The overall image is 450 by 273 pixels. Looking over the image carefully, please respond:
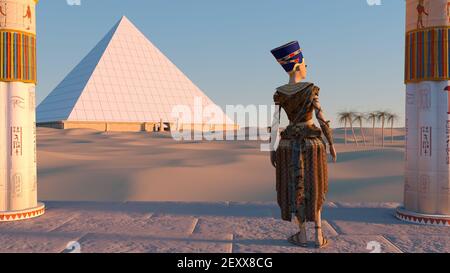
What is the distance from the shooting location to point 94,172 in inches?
495

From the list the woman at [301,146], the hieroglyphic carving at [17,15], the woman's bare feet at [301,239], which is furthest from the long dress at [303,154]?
the hieroglyphic carving at [17,15]

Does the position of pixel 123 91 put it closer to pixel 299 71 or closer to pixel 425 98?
pixel 425 98

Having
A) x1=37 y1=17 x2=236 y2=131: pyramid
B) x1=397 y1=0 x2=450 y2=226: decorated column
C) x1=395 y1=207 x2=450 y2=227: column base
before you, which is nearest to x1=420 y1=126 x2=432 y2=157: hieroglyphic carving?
x1=397 y1=0 x2=450 y2=226: decorated column

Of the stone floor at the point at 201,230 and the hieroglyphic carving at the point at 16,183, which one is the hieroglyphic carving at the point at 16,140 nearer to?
the hieroglyphic carving at the point at 16,183

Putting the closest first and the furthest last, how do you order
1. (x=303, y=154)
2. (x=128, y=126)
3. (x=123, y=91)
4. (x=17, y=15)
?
(x=303, y=154)
(x=17, y=15)
(x=128, y=126)
(x=123, y=91)

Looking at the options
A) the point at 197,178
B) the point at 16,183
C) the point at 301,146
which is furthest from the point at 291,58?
the point at 197,178

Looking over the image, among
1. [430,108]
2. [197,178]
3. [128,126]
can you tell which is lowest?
[197,178]

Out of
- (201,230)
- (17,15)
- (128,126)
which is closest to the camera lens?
(201,230)

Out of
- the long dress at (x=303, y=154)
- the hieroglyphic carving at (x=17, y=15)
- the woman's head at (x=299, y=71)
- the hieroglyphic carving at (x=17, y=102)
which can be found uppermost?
the hieroglyphic carving at (x=17, y=15)

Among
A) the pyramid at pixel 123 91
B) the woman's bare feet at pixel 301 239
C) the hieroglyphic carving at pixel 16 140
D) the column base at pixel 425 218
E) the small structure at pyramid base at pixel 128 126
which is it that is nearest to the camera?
the woman's bare feet at pixel 301 239

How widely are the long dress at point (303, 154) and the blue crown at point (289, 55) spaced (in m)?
0.23

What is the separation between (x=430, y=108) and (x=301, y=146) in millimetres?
2335

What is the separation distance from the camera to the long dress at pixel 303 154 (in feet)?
14.5

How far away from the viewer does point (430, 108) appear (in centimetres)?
564
